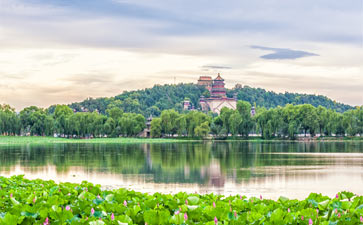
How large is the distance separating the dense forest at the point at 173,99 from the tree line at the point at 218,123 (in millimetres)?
49562

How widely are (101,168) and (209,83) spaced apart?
456 ft

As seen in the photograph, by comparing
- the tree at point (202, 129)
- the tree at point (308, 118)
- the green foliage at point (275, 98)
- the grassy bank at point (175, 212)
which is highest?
the green foliage at point (275, 98)

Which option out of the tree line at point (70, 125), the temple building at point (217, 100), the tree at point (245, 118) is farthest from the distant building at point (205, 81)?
the tree at point (245, 118)

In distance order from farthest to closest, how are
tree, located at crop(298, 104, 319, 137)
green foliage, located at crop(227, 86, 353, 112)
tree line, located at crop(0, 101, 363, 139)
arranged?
green foliage, located at crop(227, 86, 353, 112) < tree line, located at crop(0, 101, 363, 139) < tree, located at crop(298, 104, 319, 137)

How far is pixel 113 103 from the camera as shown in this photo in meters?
121

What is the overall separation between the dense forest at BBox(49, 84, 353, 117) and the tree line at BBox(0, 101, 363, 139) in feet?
163

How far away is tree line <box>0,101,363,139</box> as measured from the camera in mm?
59594

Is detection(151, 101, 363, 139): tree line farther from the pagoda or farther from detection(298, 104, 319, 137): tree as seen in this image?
the pagoda

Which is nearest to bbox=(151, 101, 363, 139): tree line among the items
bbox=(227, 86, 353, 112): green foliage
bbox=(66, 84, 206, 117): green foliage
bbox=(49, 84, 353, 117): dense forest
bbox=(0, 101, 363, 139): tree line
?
bbox=(0, 101, 363, 139): tree line

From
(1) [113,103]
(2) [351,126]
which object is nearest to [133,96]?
(1) [113,103]

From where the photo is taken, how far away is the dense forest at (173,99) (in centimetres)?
12306

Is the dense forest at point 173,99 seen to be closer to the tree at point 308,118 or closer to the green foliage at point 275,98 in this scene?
the green foliage at point 275,98

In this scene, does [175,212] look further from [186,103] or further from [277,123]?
[186,103]

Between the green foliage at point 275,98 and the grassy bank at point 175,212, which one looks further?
the green foliage at point 275,98
